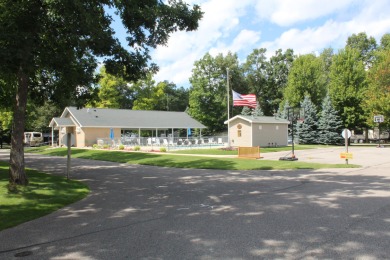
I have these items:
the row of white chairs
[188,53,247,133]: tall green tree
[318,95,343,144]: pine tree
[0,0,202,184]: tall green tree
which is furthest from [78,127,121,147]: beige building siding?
[0,0,202,184]: tall green tree

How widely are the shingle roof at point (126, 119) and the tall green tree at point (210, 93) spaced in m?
10.6

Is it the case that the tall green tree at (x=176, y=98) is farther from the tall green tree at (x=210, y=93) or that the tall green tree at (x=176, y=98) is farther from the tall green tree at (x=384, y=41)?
the tall green tree at (x=384, y=41)

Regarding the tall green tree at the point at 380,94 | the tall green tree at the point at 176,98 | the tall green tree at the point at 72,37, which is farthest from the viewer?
the tall green tree at the point at 176,98

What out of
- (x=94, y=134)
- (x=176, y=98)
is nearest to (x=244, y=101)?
(x=94, y=134)

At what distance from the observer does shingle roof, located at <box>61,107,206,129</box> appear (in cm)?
4378

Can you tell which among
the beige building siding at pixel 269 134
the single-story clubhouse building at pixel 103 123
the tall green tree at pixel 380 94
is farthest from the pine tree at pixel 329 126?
the single-story clubhouse building at pixel 103 123

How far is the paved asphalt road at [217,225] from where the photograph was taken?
522 cm

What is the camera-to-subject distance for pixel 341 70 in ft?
174

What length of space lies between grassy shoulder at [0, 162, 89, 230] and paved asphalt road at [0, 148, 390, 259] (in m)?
0.43

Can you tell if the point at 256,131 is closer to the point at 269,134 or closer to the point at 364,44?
the point at 269,134

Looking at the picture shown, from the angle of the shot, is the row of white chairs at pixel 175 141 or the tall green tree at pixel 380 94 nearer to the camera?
the row of white chairs at pixel 175 141

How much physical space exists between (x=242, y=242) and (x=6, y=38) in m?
8.16

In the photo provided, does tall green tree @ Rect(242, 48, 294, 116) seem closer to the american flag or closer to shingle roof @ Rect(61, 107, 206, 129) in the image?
shingle roof @ Rect(61, 107, 206, 129)

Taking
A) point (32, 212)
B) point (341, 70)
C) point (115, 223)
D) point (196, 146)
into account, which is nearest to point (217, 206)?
point (115, 223)
